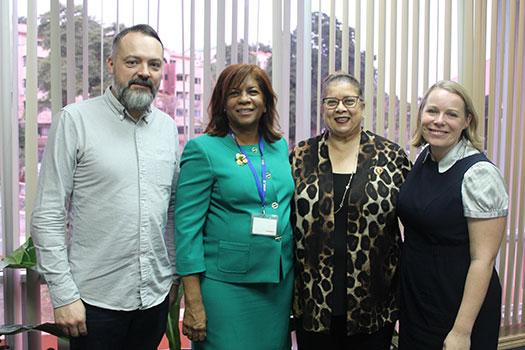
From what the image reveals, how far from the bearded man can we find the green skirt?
19 centimetres

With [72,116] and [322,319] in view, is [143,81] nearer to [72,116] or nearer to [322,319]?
[72,116]

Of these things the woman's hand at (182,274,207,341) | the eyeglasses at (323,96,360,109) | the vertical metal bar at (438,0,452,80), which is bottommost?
the woman's hand at (182,274,207,341)

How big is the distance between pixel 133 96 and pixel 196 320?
816 mm

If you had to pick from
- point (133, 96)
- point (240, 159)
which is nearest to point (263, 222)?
point (240, 159)

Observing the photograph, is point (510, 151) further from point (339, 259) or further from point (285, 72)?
point (339, 259)

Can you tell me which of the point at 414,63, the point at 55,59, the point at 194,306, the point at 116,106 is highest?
the point at 414,63

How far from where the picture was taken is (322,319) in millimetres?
1793

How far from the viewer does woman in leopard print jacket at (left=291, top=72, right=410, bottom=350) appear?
178 centimetres

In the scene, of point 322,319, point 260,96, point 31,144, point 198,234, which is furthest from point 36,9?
point 322,319

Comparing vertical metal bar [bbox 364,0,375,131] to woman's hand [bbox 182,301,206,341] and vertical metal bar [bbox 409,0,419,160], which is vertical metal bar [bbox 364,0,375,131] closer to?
vertical metal bar [bbox 409,0,419,160]

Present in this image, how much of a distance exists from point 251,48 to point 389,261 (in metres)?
1.38

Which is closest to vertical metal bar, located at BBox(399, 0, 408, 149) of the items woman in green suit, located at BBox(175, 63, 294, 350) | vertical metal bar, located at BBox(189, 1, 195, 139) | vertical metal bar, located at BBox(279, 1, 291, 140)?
vertical metal bar, located at BBox(279, 1, 291, 140)

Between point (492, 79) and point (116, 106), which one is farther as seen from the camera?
point (492, 79)

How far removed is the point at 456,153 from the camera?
171cm
